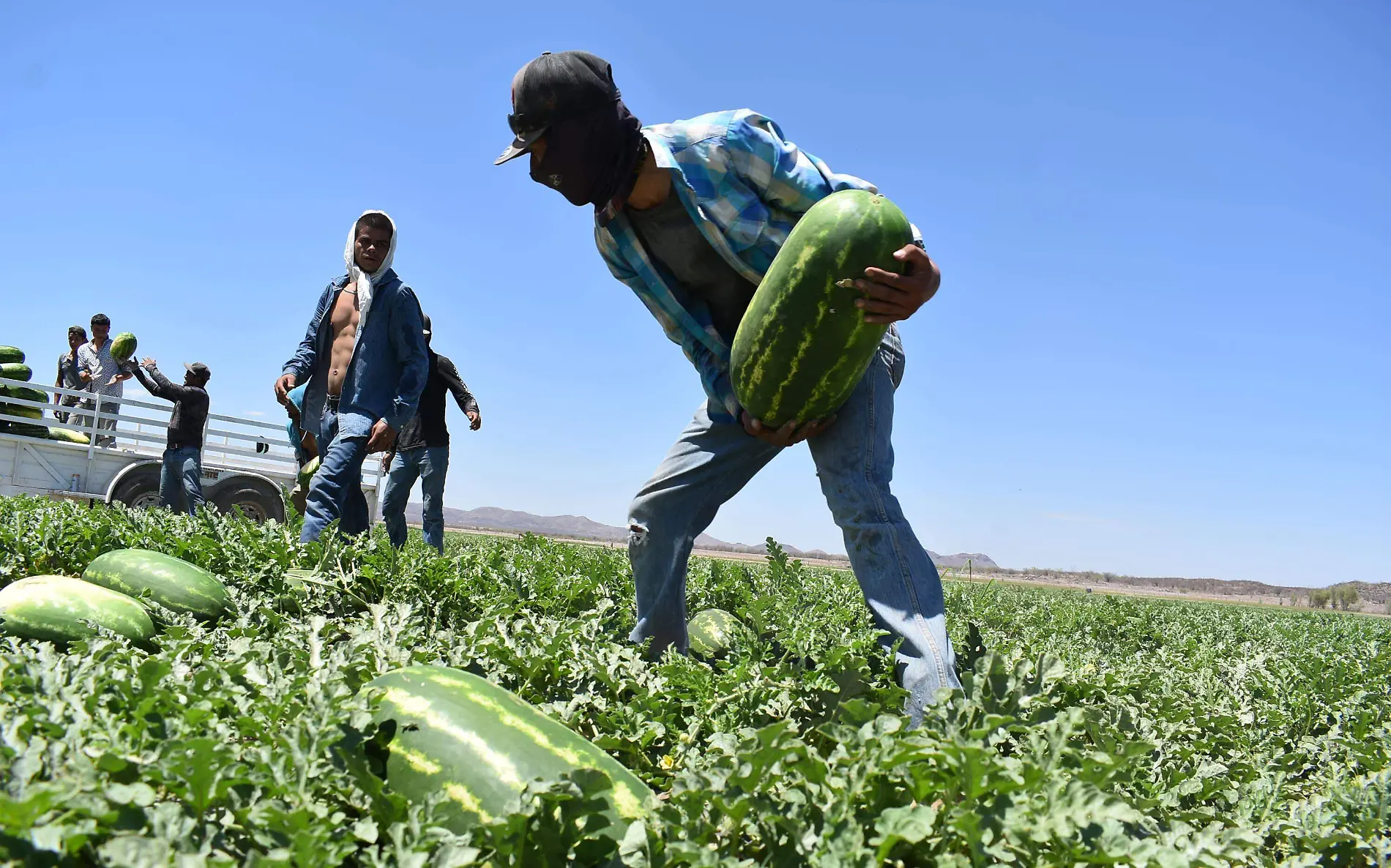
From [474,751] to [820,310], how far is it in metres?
1.64

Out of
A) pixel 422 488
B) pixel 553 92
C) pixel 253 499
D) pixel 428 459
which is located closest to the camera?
pixel 553 92

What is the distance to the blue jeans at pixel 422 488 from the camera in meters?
7.21

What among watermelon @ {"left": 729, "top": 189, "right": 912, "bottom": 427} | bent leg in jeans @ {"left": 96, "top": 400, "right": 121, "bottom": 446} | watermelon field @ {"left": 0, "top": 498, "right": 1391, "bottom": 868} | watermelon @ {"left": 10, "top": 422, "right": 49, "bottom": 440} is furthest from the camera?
bent leg in jeans @ {"left": 96, "top": 400, "right": 121, "bottom": 446}

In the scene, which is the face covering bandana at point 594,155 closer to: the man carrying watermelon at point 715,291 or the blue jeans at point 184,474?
the man carrying watermelon at point 715,291

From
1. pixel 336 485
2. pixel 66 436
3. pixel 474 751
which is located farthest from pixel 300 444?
pixel 66 436

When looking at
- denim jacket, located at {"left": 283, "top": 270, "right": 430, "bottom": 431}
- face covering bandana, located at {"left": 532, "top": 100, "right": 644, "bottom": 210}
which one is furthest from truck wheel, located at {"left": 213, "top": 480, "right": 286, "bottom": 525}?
face covering bandana, located at {"left": 532, "top": 100, "right": 644, "bottom": 210}

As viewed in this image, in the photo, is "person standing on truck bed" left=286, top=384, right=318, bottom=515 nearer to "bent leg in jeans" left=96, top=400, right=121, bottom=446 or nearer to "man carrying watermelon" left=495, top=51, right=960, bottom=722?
"man carrying watermelon" left=495, top=51, right=960, bottom=722

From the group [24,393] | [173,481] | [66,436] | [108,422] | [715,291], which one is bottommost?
[173,481]

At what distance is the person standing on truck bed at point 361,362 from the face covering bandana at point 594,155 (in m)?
2.82

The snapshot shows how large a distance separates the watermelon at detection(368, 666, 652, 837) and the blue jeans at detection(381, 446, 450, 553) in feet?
17.6

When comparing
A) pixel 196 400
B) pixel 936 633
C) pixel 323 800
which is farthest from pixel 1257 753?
pixel 196 400

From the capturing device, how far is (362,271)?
6035 millimetres

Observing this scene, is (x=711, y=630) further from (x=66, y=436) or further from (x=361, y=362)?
(x=66, y=436)

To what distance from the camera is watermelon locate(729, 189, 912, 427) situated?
277 centimetres
